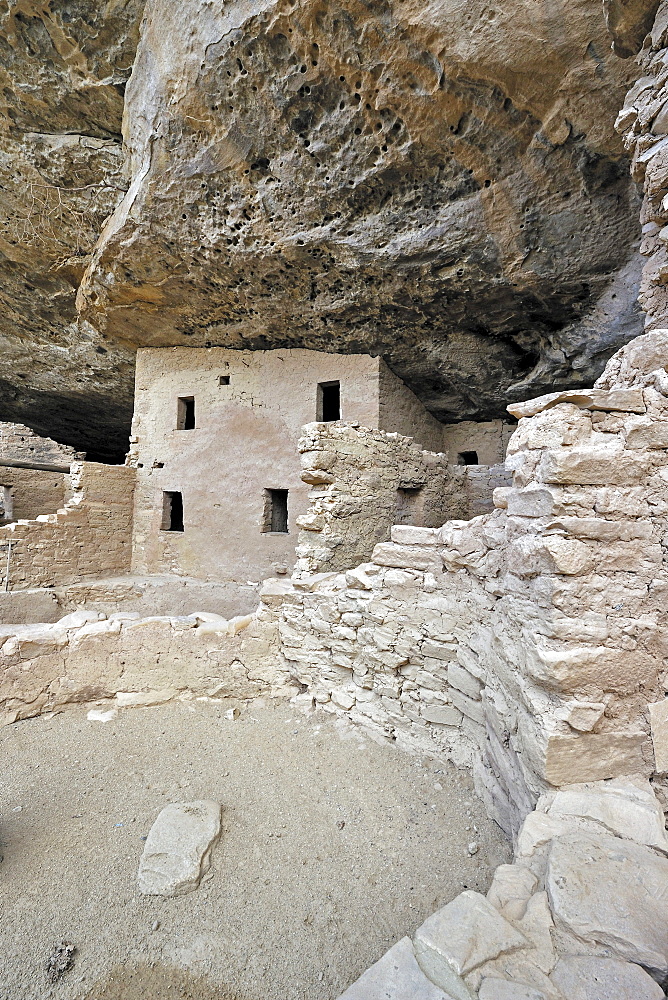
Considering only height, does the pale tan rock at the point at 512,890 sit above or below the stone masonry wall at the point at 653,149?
below

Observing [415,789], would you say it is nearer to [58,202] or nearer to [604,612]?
[604,612]

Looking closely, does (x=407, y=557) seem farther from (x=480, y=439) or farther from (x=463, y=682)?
(x=480, y=439)

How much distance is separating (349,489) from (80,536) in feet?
19.3

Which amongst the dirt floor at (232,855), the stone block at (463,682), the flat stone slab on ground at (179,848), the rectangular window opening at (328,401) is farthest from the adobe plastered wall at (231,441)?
the flat stone slab on ground at (179,848)

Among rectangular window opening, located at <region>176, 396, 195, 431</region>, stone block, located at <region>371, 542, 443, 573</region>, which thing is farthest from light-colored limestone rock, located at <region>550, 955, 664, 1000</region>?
rectangular window opening, located at <region>176, 396, 195, 431</region>

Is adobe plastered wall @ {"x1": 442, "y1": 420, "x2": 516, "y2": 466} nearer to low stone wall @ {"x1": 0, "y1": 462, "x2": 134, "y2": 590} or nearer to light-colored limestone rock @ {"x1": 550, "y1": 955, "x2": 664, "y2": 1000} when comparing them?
low stone wall @ {"x1": 0, "y1": 462, "x2": 134, "y2": 590}

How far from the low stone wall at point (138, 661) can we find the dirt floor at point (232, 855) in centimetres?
31

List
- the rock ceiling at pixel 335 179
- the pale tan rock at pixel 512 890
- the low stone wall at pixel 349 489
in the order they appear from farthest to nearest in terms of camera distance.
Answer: the low stone wall at pixel 349 489, the rock ceiling at pixel 335 179, the pale tan rock at pixel 512 890

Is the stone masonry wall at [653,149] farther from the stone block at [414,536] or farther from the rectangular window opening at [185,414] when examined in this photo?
the rectangular window opening at [185,414]

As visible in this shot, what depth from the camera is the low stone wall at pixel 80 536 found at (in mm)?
7531

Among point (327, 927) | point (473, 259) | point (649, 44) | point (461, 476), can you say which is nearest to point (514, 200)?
point (473, 259)

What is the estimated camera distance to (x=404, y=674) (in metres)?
3.54

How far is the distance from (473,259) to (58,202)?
679 cm

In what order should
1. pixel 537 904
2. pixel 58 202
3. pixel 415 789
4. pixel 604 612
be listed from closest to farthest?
pixel 537 904 → pixel 604 612 → pixel 415 789 → pixel 58 202
